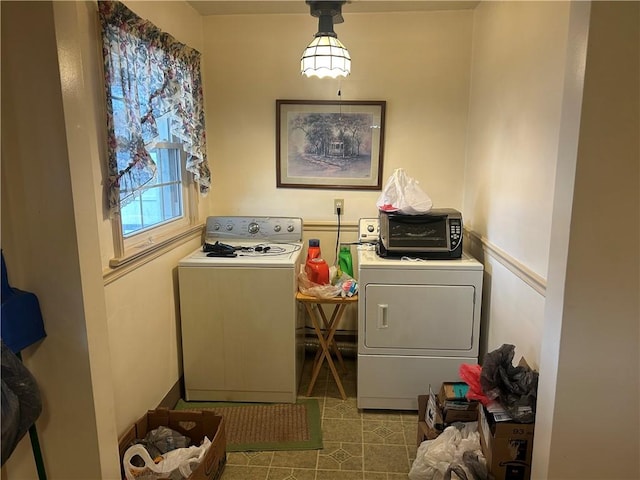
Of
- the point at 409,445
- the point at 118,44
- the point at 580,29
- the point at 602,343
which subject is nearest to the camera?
the point at 580,29

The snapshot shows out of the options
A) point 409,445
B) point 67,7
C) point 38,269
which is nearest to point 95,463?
point 38,269

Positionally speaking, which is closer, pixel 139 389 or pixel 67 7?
pixel 67 7

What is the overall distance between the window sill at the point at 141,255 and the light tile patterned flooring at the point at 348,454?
1012 mm

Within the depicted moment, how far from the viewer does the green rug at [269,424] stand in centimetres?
233

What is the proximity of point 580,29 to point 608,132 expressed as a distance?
0.85 feet

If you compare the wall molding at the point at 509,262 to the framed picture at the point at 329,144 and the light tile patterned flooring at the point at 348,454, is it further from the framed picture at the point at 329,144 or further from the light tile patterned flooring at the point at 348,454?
the light tile patterned flooring at the point at 348,454

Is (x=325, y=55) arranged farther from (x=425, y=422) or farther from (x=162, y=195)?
(x=425, y=422)

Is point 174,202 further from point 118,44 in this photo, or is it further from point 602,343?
point 602,343

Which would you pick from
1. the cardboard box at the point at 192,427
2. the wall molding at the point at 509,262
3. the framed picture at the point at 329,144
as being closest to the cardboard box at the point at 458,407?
the wall molding at the point at 509,262

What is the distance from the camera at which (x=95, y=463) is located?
143cm

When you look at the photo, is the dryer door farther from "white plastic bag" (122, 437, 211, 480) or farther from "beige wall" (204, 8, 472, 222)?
"white plastic bag" (122, 437, 211, 480)

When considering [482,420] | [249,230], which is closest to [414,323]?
[482,420]

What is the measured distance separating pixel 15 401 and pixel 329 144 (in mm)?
2317

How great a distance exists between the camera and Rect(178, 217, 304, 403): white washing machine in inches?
100
